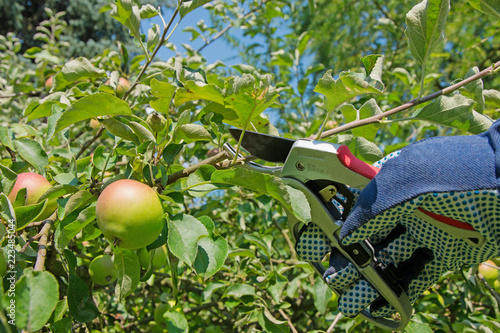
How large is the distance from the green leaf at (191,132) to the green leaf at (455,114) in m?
0.53

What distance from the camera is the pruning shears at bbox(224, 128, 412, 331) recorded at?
2.54 ft

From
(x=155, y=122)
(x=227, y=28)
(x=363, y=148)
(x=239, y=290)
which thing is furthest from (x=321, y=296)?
(x=227, y=28)

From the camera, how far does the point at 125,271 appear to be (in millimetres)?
819

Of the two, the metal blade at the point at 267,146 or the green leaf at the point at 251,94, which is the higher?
the green leaf at the point at 251,94

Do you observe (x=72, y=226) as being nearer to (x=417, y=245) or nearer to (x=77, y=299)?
(x=77, y=299)

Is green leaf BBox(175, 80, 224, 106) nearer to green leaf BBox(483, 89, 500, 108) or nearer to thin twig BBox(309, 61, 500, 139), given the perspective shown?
thin twig BBox(309, 61, 500, 139)

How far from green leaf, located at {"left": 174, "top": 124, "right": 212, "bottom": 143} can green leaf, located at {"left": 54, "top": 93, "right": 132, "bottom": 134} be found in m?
0.13

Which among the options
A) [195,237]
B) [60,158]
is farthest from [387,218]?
[60,158]

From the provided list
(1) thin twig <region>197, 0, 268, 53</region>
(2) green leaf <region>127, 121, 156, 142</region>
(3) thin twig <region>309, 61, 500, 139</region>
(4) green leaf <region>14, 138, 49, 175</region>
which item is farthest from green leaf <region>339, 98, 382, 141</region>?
(1) thin twig <region>197, 0, 268, 53</region>

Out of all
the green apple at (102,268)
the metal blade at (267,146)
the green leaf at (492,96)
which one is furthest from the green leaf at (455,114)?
the green apple at (102,268)

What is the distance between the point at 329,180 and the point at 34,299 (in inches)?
23.4

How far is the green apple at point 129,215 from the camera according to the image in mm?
705

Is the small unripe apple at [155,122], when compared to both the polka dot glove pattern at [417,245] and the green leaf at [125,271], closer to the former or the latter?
the green leaf at [125,271]

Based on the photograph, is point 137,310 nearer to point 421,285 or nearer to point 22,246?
point 22,246
